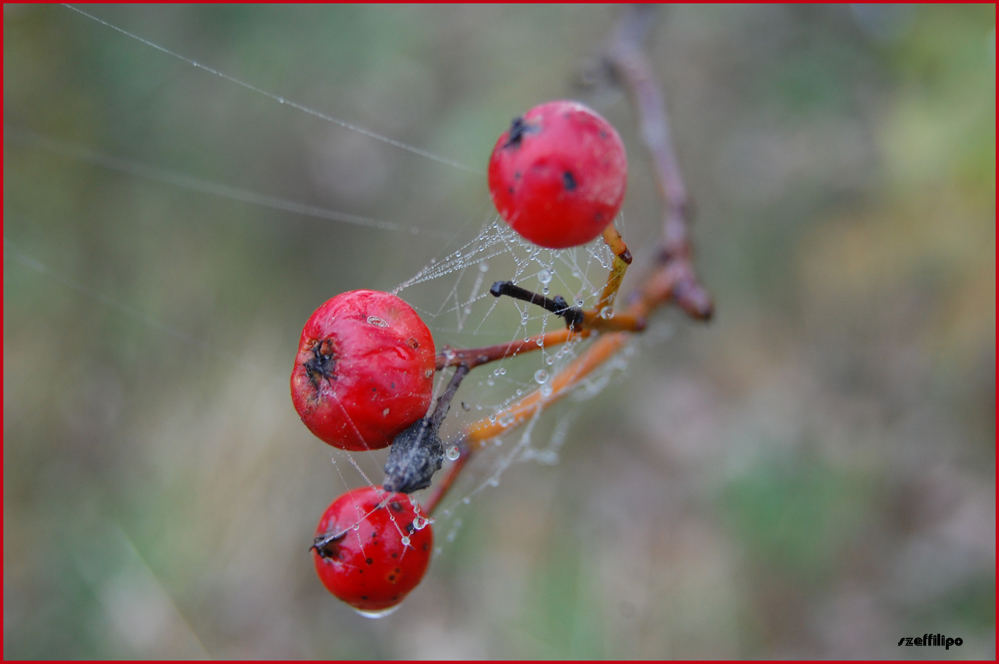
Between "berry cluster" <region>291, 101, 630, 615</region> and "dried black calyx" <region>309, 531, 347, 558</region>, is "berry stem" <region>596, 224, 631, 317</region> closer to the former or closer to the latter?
"berry cluster" <region>291, 101, 630, 615</region>

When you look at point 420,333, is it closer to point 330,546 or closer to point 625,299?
point 330,546

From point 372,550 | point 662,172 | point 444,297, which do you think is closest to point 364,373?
point 372,550

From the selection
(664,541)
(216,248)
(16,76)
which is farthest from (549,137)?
(16,76)

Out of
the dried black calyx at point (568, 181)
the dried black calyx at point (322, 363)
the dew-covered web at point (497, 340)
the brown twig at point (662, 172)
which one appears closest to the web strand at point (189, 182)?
the dew-covered web at point (497, 340)

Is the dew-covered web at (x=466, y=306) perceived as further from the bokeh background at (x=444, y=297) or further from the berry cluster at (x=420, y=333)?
the berry cluster at (x=420, y=333)

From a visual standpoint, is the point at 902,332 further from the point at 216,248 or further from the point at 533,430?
the point at 216,248

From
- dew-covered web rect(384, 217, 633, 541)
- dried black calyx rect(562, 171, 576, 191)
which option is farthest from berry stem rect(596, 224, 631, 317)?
dew-covered web rect(384, 217, 633, 541)
